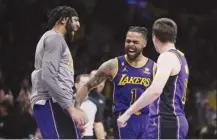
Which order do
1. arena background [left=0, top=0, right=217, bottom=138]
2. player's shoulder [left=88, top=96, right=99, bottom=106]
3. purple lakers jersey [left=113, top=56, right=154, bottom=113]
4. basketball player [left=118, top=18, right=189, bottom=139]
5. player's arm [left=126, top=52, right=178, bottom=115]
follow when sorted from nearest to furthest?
player's arm [left=126, top=52, right=178, bottom=115]
basketball player [left=118, top=18, right=189, bottom=139]
purple lakers jersey [left=113, top=56, right=154, bottom=113]
player's shoulder [left=88, top=96, right=99, bottom=106]
arena background [left=0, top=0, right=217, bottom=138]

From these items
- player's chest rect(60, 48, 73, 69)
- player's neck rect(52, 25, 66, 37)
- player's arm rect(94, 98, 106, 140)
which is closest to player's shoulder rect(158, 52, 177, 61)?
player's chest rect(60, 48, 73, 69)

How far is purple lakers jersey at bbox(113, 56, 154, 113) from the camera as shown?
541cm

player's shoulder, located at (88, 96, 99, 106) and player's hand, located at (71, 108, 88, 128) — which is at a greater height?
player's hand, located at (71, 108, 88, 128)

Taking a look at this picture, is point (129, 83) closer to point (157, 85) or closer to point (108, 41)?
point (157, 85)

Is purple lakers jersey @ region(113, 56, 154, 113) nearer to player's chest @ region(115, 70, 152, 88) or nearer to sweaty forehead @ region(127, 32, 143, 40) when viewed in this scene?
player's chest @ region(115, 70, 152, 88)

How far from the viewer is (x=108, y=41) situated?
1139 centimetres

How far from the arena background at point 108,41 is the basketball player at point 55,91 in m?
4.20

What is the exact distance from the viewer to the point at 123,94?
543cm

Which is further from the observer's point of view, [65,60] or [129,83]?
[129,83]

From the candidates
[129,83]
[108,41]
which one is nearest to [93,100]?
[129,83]

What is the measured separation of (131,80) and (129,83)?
1.4 inches

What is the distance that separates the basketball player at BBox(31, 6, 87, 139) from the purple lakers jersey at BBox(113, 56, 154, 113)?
2.67 feet

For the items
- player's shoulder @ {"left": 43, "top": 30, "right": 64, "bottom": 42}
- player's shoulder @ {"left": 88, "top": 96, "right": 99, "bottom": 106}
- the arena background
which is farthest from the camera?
the arena background

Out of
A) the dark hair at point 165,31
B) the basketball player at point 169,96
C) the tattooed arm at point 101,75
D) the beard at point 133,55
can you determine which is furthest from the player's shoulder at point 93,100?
the dark hair at point 165,31
